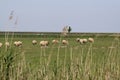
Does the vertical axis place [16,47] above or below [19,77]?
above

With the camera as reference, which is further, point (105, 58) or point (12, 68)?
point (105, 58)

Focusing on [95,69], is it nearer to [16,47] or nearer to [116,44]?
[116,44]

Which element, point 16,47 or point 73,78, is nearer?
point 73,78

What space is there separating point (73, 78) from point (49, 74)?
32 cm

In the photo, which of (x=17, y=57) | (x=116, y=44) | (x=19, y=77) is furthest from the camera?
(x=116, y=44)

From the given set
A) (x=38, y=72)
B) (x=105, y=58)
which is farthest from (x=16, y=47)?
(x=105, y=58)

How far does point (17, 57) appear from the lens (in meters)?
5.29

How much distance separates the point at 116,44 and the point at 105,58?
0.28m

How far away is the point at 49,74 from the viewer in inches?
199

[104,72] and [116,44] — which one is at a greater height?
[116,44]

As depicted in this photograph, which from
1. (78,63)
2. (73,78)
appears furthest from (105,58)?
(73,78)

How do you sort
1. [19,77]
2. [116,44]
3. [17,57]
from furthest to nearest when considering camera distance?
1. [116,44]
2. [17,57]
3. [19,77]

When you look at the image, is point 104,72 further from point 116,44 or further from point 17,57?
point 17,57

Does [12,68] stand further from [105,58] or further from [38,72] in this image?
[105,58]
